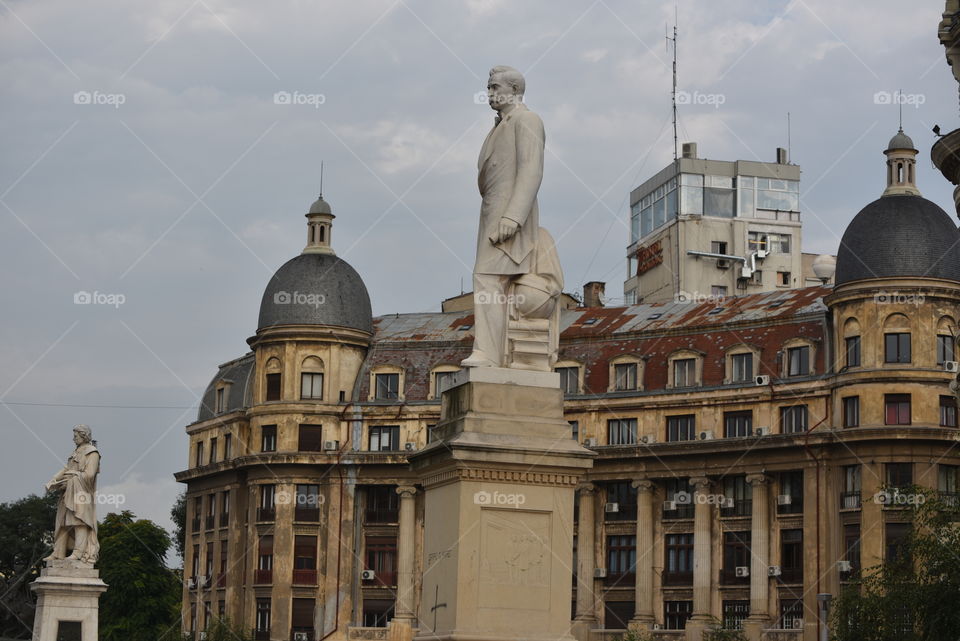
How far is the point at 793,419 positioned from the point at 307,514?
2416 centimetres

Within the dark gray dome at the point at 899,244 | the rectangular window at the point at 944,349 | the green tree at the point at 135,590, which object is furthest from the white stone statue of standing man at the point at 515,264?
the green tree at the point at 135,590

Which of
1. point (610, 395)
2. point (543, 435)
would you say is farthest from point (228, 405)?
point (543, 435)

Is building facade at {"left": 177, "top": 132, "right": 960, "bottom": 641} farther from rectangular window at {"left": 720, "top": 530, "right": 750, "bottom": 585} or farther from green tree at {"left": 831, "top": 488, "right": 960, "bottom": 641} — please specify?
green tree at {"left": 831, "top": 488, "right": 960, "bottom": 641}

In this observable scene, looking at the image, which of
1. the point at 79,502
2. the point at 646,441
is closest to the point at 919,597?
the point at 79,502

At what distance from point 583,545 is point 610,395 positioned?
710 centimetres

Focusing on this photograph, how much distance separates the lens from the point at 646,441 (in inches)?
3287

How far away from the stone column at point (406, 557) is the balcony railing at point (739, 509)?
15.0m

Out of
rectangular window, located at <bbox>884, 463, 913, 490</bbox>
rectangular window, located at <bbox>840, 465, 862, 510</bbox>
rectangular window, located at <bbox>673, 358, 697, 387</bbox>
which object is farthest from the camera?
rectangular window, located at <bbox>673, 358, 697, 387</bbox>

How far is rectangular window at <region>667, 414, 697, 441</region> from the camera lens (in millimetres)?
82750

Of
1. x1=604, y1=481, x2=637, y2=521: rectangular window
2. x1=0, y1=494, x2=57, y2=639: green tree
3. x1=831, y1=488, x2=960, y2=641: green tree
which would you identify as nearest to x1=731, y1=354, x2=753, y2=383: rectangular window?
x1=604, y1=481, x2=637, y2=521: rectangular window

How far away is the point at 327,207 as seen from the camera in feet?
315

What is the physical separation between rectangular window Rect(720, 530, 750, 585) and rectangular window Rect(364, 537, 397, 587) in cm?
1632

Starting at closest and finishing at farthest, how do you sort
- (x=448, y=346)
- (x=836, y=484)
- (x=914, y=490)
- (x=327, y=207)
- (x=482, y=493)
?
(x=482, y=493), (x=914, y=490), (x=836, y=484), (x=448, y=346), (x=327, y=207)

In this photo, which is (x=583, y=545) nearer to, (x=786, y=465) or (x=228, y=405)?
(x=786, y=465)
